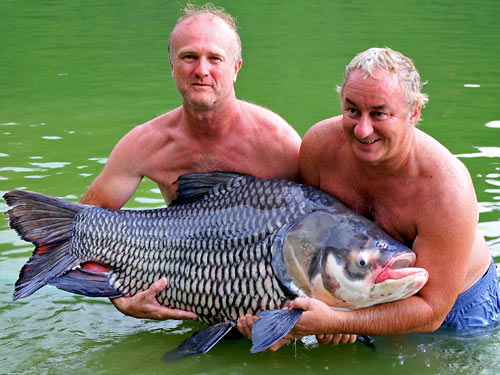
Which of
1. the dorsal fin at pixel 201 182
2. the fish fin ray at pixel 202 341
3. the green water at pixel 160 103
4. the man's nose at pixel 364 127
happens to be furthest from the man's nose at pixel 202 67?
the green water at pixel 160 103

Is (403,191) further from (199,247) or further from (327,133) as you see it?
(199,247)

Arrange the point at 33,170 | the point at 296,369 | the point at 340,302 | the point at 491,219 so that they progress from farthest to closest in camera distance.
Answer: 1. the point at 33,170
2. the point at 491,219
3. the point at 296,369
4. the point at 340,302

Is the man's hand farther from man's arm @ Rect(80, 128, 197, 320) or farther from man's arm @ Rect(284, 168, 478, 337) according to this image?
man's arm @ Rect(80, 128, 197, 320)

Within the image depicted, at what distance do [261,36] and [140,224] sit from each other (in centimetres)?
1337

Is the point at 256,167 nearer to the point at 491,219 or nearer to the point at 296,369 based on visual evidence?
the point at 296,369

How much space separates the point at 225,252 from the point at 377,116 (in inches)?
44.0

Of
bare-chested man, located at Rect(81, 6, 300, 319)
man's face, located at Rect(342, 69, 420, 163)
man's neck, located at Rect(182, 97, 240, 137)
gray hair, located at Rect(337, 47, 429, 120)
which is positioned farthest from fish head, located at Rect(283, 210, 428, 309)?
man's neck, located at Rect(182, 97, 240, 137)

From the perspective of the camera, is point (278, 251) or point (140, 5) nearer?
point (278, 251)

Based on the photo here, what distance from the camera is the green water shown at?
479cm

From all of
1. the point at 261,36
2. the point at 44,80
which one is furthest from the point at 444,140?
the point at 261,36

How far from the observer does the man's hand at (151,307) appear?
4.59m

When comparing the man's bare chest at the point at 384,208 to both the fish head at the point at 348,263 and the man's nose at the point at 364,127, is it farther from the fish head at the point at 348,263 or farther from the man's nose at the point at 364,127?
the man's nose at the point at 364,127

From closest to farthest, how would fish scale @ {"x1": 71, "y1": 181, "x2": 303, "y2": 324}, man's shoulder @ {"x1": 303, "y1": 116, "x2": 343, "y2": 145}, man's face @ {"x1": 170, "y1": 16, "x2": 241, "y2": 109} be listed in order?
fish scale @ {"x1": 71, "y1": 181, "x2": 303, "y2": 324} → man's shoulder @ {"x1": 303, "y1": 116, "x2": 343, "y2": 145} → man's face @ {"x1": 170, "y1": 16, "x2": 241, "y2": 109}

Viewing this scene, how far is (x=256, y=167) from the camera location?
5.19m
